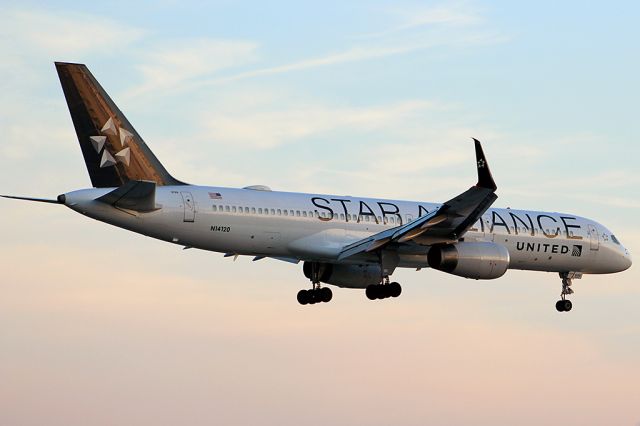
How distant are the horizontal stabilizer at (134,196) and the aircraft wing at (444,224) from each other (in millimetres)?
7806

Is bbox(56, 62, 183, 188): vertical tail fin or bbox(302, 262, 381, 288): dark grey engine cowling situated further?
bbox(302, 262, 381, 288): dark grey engine cowling

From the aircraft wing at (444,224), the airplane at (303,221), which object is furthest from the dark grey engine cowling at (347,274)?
the aircraft wing at (444,224)

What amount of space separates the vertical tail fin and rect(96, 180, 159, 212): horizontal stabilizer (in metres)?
1.61

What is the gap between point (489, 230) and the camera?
53.9 metres

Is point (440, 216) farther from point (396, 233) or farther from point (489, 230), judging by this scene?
point (489, 230)

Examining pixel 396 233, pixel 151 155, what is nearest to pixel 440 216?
pixel 396 233

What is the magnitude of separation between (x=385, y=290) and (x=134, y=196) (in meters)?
10.9

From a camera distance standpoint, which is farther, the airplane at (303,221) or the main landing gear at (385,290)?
the main landing gear at (385,290)

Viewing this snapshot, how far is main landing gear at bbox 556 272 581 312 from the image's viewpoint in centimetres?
5719

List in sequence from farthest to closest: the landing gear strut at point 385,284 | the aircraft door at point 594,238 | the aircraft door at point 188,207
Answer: the aircraft door at point 594,238 < the landing gear strut at point 385,284 < the aircraft door at point 188,207

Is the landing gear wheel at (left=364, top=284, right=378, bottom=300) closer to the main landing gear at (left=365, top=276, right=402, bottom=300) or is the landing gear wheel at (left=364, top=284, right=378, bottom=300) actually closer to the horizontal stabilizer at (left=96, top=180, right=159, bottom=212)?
the main landing gear at (left=365, top=276, right=402, bottom=300)

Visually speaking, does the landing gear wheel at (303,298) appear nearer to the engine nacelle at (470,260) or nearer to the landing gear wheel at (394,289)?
the landing gear wheel at (394,289)

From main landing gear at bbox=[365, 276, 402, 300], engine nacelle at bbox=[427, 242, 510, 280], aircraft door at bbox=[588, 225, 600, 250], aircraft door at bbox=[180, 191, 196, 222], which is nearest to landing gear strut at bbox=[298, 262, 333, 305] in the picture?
main landing gear at bbox=[365, 276, 402, 300]

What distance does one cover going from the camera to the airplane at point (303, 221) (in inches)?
1834
